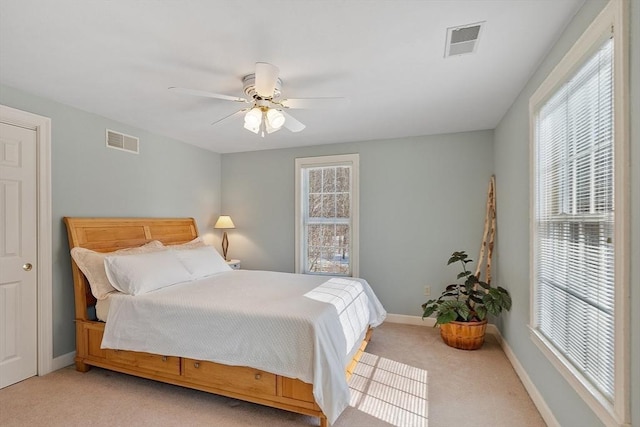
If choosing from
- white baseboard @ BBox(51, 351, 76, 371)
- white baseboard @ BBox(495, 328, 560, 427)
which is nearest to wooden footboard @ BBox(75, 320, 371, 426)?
white baseboard @ BBox(51, 351, 76, 371)

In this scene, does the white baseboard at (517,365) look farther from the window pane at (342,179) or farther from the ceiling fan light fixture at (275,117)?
the ceiling fan light fixture at (275,117)

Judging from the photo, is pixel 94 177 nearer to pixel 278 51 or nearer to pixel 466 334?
pixel 278 51

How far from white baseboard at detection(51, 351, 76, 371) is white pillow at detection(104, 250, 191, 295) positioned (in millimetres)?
956

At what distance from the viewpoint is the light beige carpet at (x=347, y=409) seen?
7.09ft

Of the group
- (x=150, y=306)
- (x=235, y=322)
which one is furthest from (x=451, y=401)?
(x=150, y=306)

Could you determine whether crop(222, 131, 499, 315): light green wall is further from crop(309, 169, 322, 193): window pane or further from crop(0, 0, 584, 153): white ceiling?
crop(0, 0, 584, 153): white ceiling

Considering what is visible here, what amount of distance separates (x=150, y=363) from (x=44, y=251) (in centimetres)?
142

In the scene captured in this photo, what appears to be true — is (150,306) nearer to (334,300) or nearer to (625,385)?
(334,300)

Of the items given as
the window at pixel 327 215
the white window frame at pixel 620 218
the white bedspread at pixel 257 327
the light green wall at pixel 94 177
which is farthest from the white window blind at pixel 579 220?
the light green wall at pixel 94 177

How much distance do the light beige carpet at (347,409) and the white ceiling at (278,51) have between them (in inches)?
97.4

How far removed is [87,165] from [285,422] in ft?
10.0

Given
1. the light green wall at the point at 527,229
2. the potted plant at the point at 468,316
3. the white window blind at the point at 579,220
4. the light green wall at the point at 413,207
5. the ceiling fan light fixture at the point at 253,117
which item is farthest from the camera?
the light green wall at the point at 413,207

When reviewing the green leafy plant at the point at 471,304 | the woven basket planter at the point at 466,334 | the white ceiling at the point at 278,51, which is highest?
the white ceiling at the point at 278,51

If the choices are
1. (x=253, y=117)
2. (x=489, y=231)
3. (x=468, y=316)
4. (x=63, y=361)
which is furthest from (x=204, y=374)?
(x=489, y=231)
